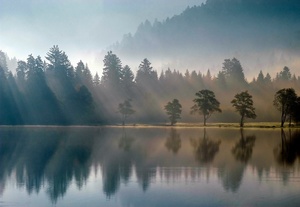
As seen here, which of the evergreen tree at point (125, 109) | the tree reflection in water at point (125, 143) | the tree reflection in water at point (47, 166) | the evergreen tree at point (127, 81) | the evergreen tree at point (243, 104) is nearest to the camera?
the tree reflection in water at point (47, 166)

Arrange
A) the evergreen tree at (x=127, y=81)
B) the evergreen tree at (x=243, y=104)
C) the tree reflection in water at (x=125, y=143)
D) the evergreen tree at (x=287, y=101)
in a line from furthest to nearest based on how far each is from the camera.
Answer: the evergreen tree at (x=127, y=81)
the evergreen tree at (x=243, y=104)
the evergreen tree at (x=287, y=101)
the tree reflection in water at (x=125, y=143)

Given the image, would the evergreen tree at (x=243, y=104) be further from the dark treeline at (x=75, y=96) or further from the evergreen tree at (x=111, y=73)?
the evergreen tree at (x=111, y=73)

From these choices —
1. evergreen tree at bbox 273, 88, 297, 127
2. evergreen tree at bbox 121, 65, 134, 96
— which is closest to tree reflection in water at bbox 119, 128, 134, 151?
evergreen tree at bbox 273, 88, 297, 127

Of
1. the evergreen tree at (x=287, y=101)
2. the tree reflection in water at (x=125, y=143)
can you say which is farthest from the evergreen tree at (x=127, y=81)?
the tree reflection in water at (x=125, y=143)

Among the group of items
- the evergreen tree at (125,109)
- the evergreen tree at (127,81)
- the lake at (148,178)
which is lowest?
the lake at (148,178)

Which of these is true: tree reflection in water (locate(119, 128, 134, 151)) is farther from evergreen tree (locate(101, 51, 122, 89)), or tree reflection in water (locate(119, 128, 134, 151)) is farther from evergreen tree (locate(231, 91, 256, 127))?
evergreen tree (locate(101, 51, 122, 89))

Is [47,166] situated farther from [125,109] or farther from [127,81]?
[127,81]

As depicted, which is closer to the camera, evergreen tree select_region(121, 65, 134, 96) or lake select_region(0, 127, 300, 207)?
lake select_region(0, 127, 300, 207)

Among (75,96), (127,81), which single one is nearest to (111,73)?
(127,81)

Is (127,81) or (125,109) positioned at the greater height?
(127,81)

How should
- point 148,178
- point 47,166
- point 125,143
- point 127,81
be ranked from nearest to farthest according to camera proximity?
point 148,178 < point 47,166 < point 125,143 < point 127,81

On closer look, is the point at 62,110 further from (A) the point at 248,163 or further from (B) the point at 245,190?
(B) the point at 245,190

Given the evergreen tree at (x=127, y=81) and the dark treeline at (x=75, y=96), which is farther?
the evergreen tree at (x=127, y=81)

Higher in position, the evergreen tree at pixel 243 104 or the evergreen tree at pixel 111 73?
the evergreen tree at pixel 111 73
